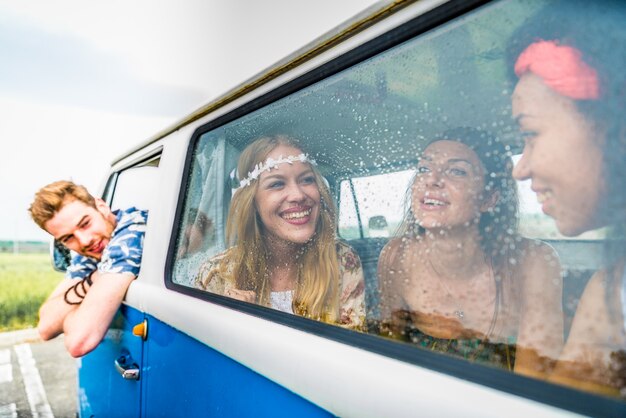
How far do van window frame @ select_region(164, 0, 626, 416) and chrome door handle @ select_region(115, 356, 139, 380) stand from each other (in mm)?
481

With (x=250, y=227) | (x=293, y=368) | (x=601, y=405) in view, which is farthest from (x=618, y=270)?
(x=250, y=227)

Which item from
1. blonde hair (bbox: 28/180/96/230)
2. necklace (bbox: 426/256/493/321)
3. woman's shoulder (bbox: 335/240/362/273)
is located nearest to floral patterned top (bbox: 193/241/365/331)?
woman's shoulder (bbox: 335/240/362/273)

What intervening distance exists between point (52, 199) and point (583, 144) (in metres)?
2.51

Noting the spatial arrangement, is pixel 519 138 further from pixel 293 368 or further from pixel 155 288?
pixel 155 288

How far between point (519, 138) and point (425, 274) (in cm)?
32

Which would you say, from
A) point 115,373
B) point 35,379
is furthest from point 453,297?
point 35,379

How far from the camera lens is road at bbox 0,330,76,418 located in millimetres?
4488

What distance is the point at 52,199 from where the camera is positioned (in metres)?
2.41

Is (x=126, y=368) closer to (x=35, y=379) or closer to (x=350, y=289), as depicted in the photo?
(x=350, y=289)

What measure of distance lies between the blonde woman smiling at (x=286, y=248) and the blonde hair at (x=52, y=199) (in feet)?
4.28

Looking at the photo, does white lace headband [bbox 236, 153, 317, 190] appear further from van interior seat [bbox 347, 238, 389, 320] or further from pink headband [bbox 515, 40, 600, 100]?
pink headband [bbox 515, 40, 600, 100]

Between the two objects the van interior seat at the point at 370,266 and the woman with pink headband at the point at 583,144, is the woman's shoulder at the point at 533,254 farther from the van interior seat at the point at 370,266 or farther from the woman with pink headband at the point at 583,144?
the van interior seat at the point at 370,266

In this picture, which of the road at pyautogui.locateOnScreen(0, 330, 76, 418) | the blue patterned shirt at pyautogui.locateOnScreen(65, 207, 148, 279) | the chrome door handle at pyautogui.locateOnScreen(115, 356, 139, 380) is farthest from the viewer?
the road at pyautogui.locateOnScreen(0, 330, 76, 418)

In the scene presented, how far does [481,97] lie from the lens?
0.82m
